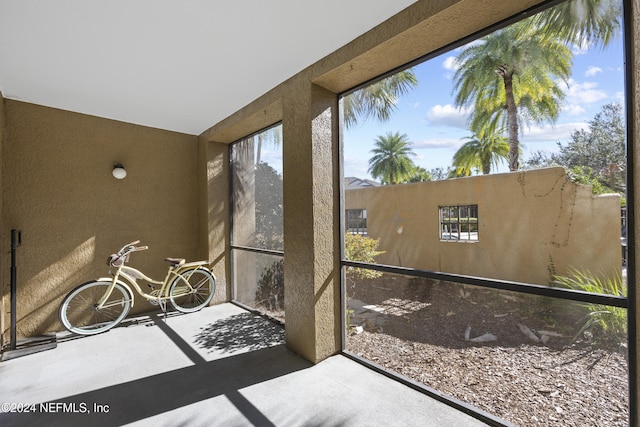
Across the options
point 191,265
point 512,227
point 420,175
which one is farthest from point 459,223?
point 191,265

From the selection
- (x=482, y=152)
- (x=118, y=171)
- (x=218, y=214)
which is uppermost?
(x=118, y=171)

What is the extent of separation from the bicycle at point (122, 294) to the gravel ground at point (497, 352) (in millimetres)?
2565

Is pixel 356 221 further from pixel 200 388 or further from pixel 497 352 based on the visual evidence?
pixel 200 388

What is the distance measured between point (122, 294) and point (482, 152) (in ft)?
13.9

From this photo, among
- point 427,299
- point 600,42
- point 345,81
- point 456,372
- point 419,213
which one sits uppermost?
point 345,81

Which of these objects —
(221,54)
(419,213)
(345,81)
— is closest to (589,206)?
(419,213)

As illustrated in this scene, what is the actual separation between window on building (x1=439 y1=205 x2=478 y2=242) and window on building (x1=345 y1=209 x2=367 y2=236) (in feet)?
2.43

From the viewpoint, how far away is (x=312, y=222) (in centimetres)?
283

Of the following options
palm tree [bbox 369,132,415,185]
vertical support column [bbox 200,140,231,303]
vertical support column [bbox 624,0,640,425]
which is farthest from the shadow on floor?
vertical support column [bbox 624,0,640,425]

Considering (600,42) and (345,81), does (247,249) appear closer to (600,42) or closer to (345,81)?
(345,81)

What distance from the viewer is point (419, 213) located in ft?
8.02

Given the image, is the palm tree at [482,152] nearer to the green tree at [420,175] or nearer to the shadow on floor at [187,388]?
the green tree at [420,175]

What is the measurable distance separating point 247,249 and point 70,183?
2302 mm

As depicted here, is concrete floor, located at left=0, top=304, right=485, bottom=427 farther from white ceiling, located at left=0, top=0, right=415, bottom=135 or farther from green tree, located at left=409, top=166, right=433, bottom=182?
white ceiling, located at left=0, top=0, right=415, bottom=135
